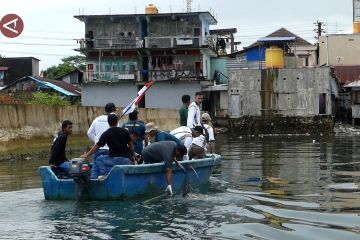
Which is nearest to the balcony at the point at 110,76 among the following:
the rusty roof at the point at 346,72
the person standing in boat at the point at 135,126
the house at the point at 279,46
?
the house at the point at 279,46

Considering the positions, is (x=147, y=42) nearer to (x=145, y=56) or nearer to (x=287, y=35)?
(x=145, y=56)

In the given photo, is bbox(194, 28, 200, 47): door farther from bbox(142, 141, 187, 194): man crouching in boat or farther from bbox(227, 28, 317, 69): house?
bbox(142, 141, 187, 194): man crouching in boat

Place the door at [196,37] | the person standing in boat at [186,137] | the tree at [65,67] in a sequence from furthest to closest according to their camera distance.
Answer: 1. the tree at [65,67]
2. the door at [196,37]
3. the person standing in boat at [186,137]

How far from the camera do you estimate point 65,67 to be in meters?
79.2

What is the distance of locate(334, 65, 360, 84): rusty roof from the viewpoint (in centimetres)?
6039

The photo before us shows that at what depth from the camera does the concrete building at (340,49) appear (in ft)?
208

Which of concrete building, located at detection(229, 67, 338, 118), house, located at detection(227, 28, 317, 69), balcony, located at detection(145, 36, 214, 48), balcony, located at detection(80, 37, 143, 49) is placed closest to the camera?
concrete building, located at detection(229, 67, 338, 118)

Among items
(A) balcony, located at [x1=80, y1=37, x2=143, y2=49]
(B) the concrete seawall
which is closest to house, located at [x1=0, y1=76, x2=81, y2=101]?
(A) balcony, located at [x1=80, y1=37, x2=143, y2=49]

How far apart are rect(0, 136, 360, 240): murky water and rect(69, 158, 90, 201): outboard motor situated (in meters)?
0.29

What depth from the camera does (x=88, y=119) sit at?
32.9m

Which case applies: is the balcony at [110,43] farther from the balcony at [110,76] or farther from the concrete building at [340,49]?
the concrete building at [340,49]

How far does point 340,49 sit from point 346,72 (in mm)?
3727

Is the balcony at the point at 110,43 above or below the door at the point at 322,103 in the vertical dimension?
above

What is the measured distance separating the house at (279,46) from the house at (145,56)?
339 centimetres
